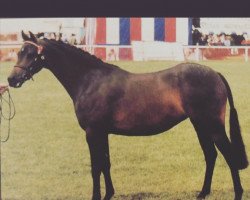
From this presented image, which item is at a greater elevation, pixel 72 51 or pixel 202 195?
Answer: pixel 72 51

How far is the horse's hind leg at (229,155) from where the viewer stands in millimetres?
3959

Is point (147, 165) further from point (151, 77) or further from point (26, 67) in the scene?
point (26, 67)

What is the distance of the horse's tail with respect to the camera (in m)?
3.99

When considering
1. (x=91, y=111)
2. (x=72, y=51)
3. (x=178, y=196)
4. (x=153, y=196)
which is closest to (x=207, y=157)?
(x=178, y=196)

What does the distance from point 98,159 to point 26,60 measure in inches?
42.1

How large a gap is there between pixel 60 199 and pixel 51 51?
1330 mm

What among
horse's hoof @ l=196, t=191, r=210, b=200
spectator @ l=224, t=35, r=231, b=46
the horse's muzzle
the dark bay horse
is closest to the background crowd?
spectator @ l=224, t=35, r=231, b=46

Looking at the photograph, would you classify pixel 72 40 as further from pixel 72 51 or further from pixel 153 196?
pixel 153 196

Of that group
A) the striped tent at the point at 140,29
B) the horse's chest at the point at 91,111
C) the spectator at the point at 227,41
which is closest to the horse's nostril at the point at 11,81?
the horse's chest at the point at 91,111

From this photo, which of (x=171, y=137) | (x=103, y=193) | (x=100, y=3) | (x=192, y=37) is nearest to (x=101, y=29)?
(x=100, y=3)

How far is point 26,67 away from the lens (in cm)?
392

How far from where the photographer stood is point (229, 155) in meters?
3.96

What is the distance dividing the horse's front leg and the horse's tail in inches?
44.3

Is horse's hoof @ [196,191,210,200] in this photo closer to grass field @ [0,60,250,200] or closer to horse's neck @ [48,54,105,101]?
grass field @ [0,60,250,200]
